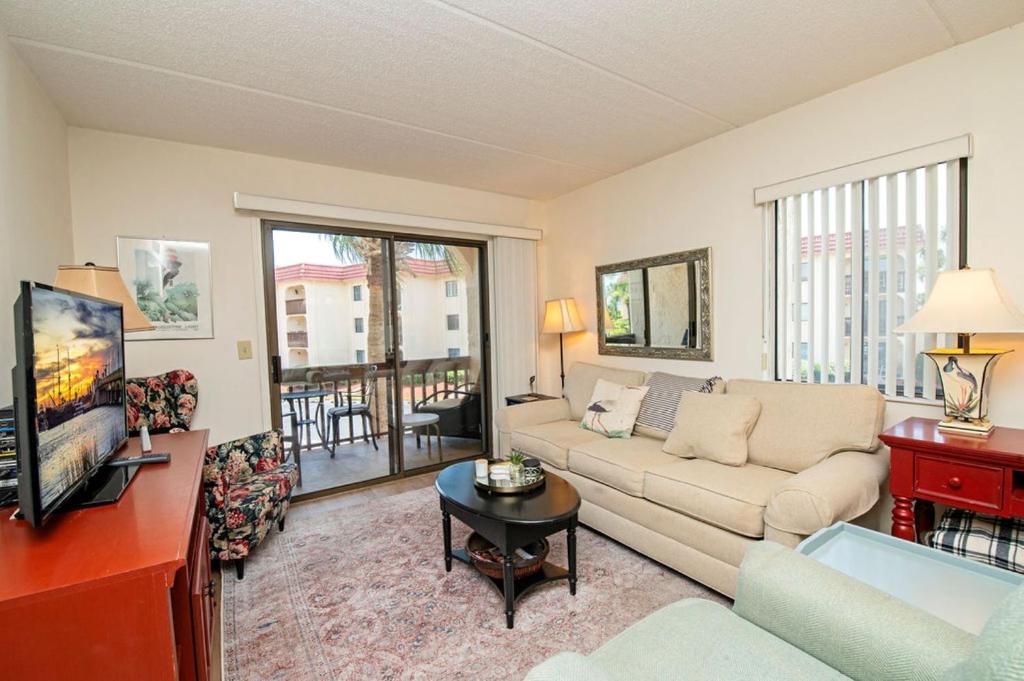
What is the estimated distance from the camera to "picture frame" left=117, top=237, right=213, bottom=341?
283cm

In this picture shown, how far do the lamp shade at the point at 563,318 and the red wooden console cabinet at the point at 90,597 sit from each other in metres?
3.19

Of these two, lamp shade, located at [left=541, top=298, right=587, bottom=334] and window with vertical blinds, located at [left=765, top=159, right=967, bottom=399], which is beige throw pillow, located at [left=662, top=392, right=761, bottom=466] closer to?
window with vertical blinds, located at [left=765, top=159, right=967, bottom=399]

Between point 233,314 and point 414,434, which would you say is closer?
point 233,314

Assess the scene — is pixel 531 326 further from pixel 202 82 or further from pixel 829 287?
pixel 202 82

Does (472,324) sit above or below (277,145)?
below

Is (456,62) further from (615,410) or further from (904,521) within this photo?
(904,521)

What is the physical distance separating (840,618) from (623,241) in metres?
3.06

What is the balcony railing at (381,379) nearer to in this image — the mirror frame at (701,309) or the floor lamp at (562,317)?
the floor lamp at (562,317)

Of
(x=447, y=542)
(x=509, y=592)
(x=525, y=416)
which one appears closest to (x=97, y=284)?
(x=447, y=542)

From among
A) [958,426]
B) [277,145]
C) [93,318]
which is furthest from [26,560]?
[958,426]

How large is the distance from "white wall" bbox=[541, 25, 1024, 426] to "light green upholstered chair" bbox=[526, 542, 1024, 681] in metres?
1.67

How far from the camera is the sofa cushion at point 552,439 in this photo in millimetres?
3019

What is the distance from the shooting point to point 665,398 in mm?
3076

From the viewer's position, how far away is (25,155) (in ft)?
6.49
